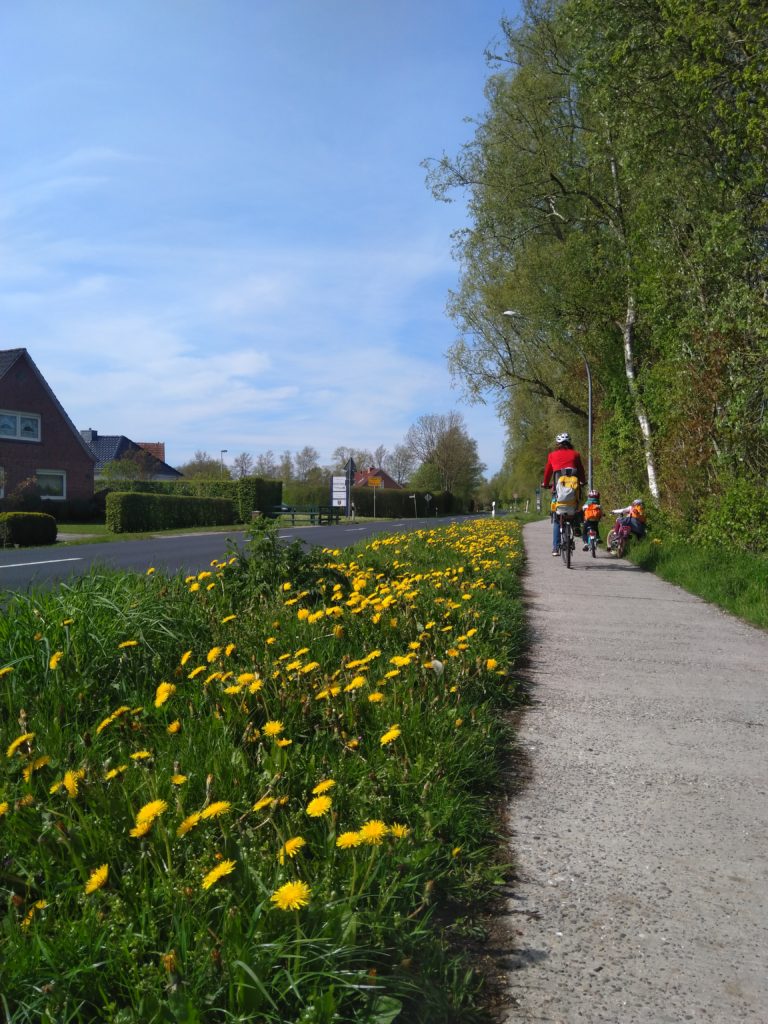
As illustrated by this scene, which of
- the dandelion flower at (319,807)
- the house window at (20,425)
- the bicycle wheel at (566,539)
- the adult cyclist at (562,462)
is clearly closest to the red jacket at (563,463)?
the adult cyclist at (562,462)

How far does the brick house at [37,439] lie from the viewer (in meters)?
37.7

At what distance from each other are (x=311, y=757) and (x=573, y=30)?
49.3 ft

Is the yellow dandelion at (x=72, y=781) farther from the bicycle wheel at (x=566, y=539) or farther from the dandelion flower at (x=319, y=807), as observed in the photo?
the bicycle wheel at (x=566, y=539)

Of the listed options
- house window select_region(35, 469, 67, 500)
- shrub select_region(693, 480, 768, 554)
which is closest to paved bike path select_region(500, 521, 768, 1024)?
shrub select_region(693, 480, 768, 554)

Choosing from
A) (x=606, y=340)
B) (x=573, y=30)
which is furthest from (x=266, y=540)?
(x=606, y=340)

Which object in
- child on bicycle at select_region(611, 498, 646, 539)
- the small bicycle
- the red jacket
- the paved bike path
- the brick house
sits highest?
the brick house

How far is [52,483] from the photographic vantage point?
4000 centimetres

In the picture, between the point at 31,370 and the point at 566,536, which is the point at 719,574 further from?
the point at 31,370

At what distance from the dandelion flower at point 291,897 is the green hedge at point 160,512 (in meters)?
28.0

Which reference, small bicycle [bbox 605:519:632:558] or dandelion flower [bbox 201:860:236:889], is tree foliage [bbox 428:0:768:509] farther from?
dandelion flower [bbox 201:860:236:889]

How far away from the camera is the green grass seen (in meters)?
8.55

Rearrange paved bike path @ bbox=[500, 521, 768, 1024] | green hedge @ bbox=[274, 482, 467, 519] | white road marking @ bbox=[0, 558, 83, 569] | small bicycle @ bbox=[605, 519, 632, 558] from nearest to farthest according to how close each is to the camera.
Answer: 1. paved bike path @ bbox=[500, 521, 768, 1024]
2. white road marking @ bbox=[0, 558, 83, 569]
3. small bicycle @ bbox=[605, 519, 632, 558]
4. green hedge @ bbox=[274, 482, 467, 519]

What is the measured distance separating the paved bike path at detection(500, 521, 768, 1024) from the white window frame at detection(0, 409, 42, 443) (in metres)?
36.9

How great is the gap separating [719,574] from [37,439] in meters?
36.0
